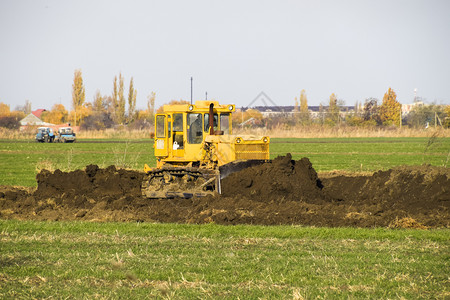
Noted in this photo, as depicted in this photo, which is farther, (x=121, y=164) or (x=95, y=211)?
(x=121, y=164)

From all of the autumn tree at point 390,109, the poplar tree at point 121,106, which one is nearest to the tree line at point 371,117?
the autumn tree at point 390,109

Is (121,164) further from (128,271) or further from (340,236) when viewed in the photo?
(128,271)

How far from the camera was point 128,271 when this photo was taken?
30.7ft

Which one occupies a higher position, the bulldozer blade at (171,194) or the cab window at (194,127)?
the cab window at (194,127)

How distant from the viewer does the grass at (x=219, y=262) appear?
8.40 m

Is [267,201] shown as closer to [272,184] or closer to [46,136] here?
[272,184]

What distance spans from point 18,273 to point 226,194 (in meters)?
7.83

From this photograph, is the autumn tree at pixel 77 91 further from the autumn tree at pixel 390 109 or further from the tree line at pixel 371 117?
the autumn tree at pixel 390 109

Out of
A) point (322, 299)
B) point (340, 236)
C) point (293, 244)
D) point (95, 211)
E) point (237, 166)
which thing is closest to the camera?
point (322, 299)

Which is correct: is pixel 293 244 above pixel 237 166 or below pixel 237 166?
below

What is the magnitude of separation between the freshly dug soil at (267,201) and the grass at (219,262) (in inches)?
38.1

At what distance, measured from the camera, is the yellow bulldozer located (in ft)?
55.4

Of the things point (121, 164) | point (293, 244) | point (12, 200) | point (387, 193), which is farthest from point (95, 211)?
point (121, 164)

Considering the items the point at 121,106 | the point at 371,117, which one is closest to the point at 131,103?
the point at 121,106
